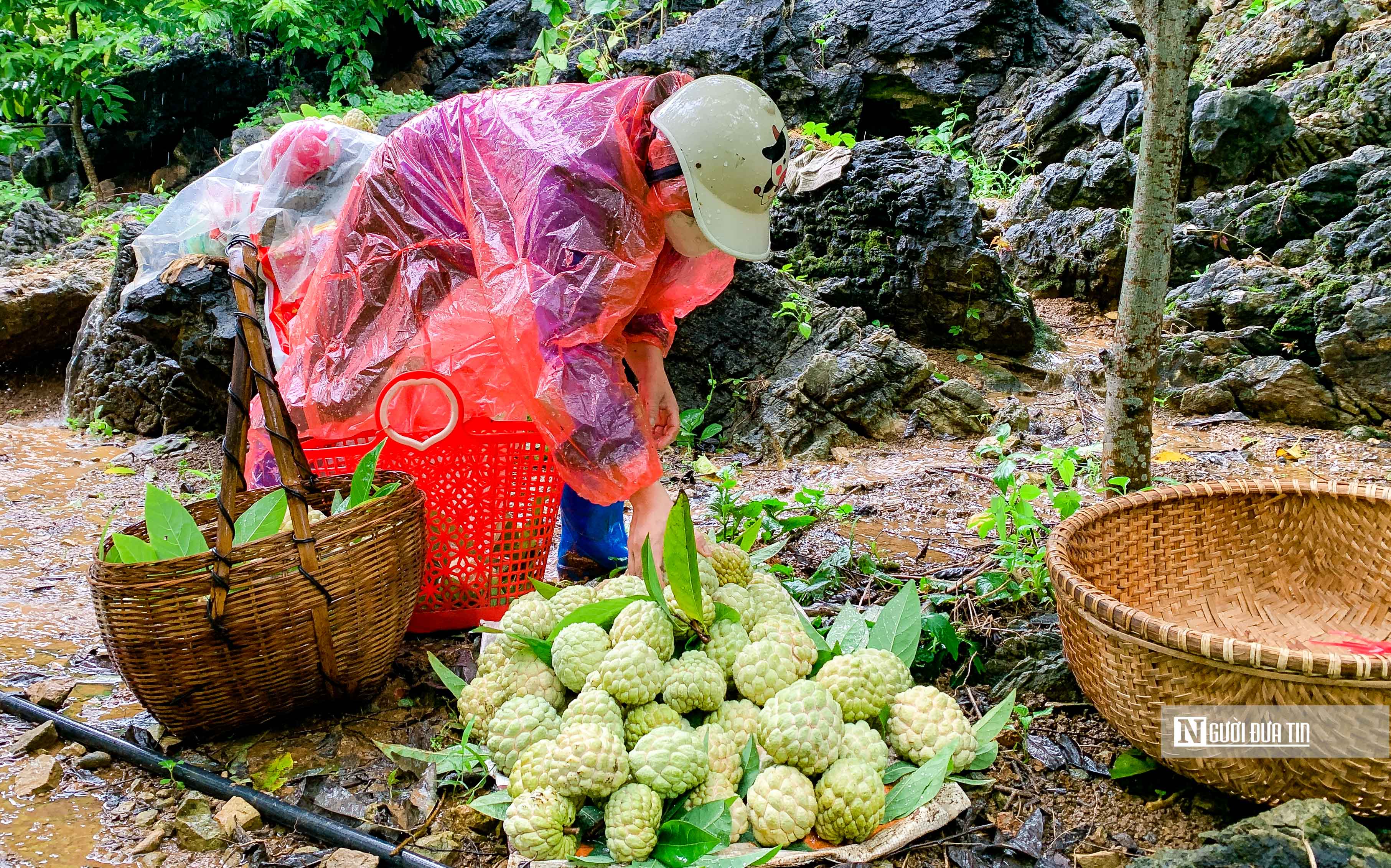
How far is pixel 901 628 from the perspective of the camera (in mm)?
1993

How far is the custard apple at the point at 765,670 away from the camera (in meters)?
1.74

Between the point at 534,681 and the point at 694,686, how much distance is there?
1.07 feet

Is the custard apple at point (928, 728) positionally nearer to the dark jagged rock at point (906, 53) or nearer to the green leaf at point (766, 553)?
the green leaf at point (766, 553)

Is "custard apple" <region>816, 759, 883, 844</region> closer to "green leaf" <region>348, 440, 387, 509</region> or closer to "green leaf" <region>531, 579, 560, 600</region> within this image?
"green leaf" <region>531, 579, 560, 600</region>

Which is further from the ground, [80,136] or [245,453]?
[80,136]

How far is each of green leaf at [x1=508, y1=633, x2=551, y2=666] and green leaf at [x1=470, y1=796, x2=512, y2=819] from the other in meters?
0.27

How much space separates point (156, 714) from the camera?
187cm

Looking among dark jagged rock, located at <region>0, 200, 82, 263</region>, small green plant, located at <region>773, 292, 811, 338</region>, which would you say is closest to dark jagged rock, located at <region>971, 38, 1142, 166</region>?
small green plant, located at <region>773, 292, 811, 338</region>

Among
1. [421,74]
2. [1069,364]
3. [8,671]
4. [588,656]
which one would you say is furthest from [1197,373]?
[421,74]

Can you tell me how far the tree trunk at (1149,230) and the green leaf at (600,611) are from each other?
1530 millimetres

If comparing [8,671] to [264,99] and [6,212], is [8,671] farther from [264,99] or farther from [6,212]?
[264,99]

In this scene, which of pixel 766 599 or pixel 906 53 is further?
pixel 906 53

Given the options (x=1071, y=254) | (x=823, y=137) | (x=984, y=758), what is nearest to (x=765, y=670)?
(x=984, y=758)

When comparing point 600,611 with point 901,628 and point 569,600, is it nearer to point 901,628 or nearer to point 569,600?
point 569,600
